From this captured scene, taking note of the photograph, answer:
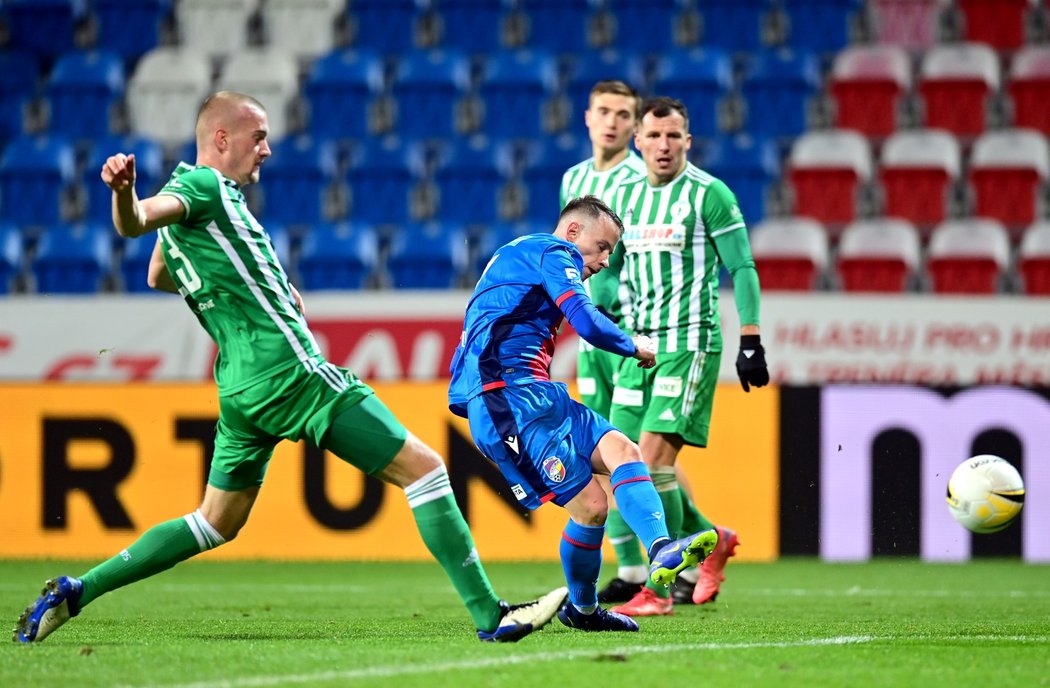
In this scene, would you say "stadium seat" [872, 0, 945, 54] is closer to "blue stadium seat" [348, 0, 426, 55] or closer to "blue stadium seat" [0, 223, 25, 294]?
"blue stadium seat" [348, 0, 426, 55]

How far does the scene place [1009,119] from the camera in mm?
13773

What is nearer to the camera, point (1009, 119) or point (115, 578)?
point (115, 578)

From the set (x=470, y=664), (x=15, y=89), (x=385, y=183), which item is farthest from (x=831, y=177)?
(x=470, y=664)

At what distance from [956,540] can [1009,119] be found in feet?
17.2

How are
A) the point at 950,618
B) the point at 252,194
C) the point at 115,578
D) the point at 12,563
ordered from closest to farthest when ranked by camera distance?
the point at 115,578
the point at 950,618
the point at 12,563
the point at 252,194

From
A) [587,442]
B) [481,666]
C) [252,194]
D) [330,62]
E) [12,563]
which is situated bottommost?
[12,563]

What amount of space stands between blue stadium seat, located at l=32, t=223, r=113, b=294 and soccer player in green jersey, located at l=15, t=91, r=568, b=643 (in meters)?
7.99

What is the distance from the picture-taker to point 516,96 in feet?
46.2

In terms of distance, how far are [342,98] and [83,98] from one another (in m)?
2.41

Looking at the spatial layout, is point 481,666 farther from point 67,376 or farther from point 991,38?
point 991,38

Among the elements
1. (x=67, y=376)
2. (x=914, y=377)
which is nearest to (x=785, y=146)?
(x=914, y=377)

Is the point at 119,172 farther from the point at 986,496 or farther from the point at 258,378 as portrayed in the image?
the point at 986,496

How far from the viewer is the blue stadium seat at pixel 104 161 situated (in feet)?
44.2

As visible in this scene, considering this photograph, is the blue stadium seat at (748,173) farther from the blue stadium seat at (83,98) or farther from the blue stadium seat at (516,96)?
the blue stadium seat at (83,98)
